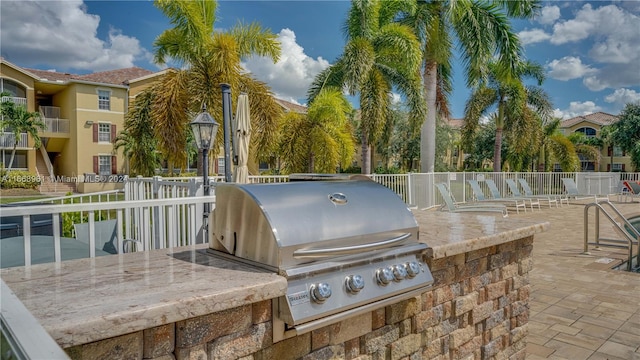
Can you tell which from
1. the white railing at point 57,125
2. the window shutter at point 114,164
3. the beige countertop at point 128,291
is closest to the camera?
the beige countertop at point 128,291

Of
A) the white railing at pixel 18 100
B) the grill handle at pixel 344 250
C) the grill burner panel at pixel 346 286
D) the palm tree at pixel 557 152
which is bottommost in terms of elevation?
the grill burner panel at pixel 346 286

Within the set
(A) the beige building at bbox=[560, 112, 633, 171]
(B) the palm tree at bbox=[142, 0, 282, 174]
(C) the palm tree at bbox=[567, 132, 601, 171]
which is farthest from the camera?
(A) the beige building at bbox=[560, 112, 633, 171]

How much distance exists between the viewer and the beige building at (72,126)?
26.1m

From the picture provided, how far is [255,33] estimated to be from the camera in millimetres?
12383

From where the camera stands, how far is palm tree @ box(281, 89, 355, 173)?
44.6 feet

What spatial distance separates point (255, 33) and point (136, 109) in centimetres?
491

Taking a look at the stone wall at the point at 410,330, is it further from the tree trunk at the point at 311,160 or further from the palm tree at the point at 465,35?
the tree trunk at the point at 311,160

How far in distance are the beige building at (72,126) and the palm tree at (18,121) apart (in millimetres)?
786

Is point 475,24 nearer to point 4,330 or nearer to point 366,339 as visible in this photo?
point 366,339

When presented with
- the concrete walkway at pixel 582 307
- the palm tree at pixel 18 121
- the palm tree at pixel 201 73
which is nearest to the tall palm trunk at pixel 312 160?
the palm tree at pixel 201 73

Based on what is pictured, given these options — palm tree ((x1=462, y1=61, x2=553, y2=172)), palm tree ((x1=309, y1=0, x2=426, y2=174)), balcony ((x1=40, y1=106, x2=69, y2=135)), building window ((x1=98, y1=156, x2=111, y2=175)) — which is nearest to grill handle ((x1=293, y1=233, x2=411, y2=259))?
palm tree ((x1=309, y1=0, x2=426, y2=174))

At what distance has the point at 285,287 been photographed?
4.99 feet

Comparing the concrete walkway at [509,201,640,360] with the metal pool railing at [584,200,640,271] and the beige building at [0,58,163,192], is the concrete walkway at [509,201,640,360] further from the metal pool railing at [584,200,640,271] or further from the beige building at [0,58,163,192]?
the beige building at [0,58,163,192]

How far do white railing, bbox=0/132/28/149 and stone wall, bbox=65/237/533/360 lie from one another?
97.3ft
